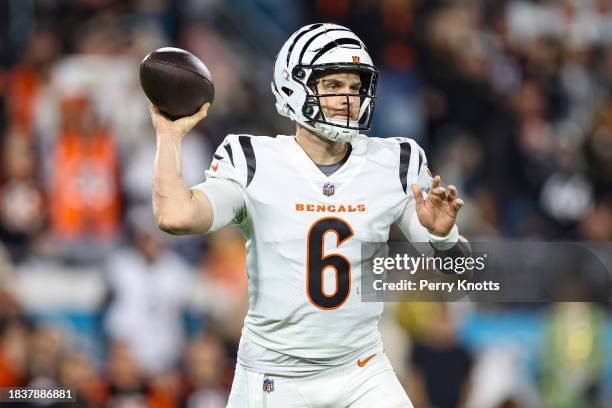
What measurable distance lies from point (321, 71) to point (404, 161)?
1.55 ft

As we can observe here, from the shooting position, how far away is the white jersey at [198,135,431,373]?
4.41 metres

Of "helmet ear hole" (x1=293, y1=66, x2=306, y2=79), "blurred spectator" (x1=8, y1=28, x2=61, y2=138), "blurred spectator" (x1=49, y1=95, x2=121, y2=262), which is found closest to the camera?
"helmet ear hole" (x1=293, y1=66, x2=306, y2=79)

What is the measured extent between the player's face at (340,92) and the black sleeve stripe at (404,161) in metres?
0.25

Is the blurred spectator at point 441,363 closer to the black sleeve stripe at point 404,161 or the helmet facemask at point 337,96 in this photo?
the black sleeve stripe at point 404,161

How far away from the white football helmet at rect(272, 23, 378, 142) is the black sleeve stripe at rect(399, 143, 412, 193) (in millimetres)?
188

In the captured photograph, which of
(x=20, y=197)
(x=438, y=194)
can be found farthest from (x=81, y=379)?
(x=438, y=194)

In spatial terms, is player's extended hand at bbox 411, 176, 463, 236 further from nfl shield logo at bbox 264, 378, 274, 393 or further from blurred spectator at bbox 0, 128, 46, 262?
blurred spectator at bbox 0, 128, 46, 262

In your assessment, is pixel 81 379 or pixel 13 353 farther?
pixel 13 353

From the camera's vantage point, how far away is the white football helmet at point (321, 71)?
4.51m

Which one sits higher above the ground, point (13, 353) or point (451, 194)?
point (451, 194)

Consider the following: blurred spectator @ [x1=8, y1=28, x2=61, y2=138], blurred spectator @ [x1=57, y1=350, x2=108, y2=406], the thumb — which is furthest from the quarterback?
blurred spectator @ [x1=8, y1=28, x2=61, y2=138]

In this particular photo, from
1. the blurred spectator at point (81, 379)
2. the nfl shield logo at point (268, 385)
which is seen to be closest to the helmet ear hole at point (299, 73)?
the nfl shield logo at point (268, 385)

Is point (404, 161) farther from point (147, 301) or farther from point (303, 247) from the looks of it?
point (147, 301)

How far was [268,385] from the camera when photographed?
4453 mm
